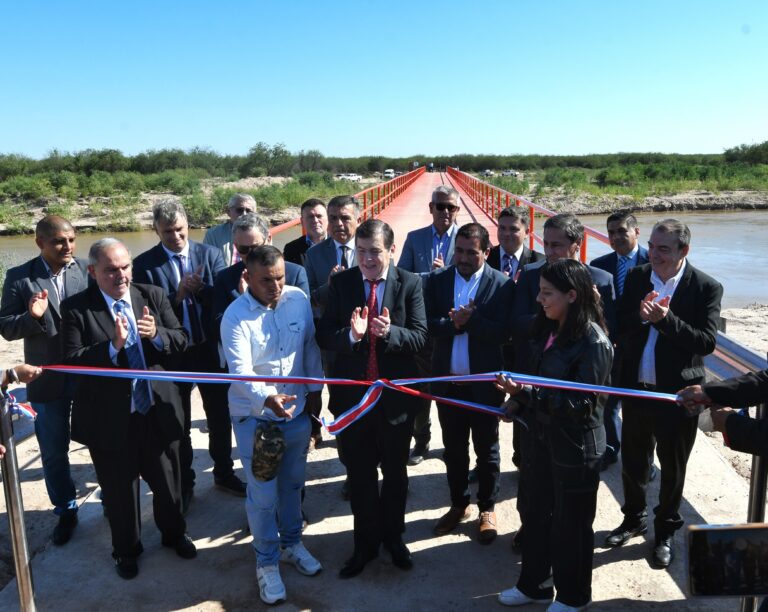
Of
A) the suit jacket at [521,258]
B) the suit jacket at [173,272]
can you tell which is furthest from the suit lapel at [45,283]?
the suit jacket at [521,258]

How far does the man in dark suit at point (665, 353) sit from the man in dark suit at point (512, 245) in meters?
1.02

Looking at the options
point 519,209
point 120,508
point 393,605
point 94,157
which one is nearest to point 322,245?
point 519,209

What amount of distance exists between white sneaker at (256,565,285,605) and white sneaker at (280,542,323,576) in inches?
6.9

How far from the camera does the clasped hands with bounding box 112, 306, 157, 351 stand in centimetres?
304

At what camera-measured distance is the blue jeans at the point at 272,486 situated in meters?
3.21

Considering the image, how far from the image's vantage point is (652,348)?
3.42 meters

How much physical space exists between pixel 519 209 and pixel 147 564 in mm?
3235

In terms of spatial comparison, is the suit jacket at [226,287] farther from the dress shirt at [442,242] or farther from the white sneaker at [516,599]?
the white sneaker at [516,599]

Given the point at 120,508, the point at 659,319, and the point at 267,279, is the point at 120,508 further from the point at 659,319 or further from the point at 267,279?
the point at 659,319

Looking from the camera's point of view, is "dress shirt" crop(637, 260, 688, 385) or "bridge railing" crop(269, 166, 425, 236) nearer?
"dress shirt" crop(637, 260, 688, 385)

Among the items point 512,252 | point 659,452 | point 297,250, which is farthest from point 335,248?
point 659,452

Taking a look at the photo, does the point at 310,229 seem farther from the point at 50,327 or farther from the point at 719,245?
the point at 719,245

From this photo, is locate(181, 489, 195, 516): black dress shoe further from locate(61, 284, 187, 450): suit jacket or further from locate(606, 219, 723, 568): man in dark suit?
locate(606, 219, 723, 568): man in dark suit

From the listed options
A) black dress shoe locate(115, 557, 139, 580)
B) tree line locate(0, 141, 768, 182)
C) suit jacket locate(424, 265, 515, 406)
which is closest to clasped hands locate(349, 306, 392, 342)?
suit jacket locate(424, 265, 515, 406)
